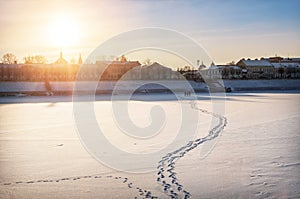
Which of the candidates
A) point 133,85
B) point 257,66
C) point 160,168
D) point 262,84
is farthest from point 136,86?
point 257,66

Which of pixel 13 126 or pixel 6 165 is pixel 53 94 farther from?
pixel 6 165

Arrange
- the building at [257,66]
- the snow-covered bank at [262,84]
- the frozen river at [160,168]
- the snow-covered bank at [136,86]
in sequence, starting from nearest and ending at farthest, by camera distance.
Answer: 1. the frozen river at [160,168]
2. the snow-covered bank at [136,86]
3. the snow-covered bank at [262,84]
4. the building at [257,66]

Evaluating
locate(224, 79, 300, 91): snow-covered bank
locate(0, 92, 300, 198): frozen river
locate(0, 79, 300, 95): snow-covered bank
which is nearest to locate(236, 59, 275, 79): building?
locate(0, 79, 300, 95): snow-covered bank

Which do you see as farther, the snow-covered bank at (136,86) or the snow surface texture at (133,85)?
the snow surface texture at (133,85)

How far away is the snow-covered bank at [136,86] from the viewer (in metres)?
50.4

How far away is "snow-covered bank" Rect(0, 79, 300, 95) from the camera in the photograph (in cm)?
5044

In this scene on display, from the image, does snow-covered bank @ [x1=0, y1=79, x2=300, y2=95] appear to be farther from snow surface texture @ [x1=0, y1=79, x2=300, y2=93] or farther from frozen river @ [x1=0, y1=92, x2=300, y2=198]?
frozen river @ [x1=0, y1=92, x2=300, y2=198]

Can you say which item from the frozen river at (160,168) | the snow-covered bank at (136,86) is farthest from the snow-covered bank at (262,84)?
the frozen river at (160,168)

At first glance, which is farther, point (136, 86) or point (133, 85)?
point (133, 85)

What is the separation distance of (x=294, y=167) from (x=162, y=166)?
99.3 inches

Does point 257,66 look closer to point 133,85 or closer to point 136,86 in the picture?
point 133,85

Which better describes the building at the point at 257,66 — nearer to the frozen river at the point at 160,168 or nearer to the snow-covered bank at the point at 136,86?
the snow-covered bank at the point at 136,86

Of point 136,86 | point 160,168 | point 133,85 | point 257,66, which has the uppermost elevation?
point 257,66

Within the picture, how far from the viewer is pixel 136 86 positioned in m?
56.0
